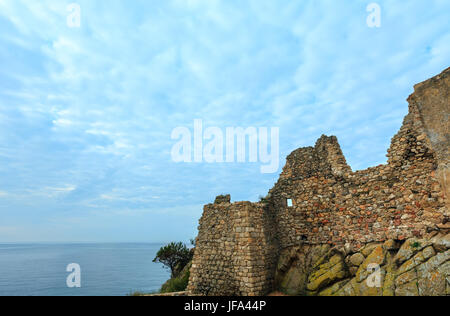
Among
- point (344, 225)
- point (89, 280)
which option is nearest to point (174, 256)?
point (344, 225)

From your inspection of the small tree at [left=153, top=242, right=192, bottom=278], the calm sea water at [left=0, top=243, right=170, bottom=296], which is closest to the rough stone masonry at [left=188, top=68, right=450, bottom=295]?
the calm sea water at [left=0, top=243, right=170, bottom=296]

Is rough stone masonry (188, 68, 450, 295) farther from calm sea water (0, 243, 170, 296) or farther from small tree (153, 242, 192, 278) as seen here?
small tree (153, 242, 192, 278)

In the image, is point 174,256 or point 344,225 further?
point 174,256

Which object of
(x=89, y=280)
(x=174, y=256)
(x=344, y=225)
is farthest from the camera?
(x=89, y=280)

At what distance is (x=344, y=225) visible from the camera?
400 inches

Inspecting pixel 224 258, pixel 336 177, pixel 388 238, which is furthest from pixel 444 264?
pixel 224 258

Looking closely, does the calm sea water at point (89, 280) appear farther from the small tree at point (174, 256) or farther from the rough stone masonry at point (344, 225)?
the rough stone masonry at point (344, 225)

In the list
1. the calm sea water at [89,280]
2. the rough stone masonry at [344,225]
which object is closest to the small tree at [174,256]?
the calm sea water at [89,280]

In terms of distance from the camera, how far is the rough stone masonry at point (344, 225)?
25.6 feet

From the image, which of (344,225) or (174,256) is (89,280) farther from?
(344,225)

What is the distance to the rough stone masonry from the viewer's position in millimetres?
7789

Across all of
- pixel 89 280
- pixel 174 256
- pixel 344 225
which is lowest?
pixel 89 280

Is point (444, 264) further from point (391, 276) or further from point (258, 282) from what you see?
point (258, 282)

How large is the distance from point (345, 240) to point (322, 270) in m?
1.57
